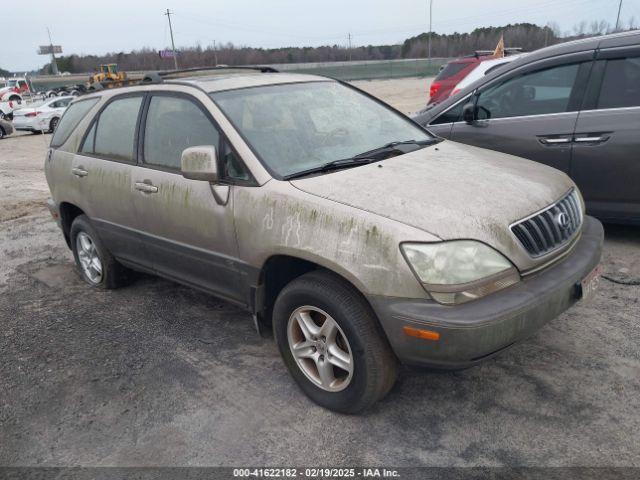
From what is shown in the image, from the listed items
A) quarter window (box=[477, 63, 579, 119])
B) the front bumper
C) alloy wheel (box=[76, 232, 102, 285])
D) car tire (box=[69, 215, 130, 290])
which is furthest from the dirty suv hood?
alloy wheel (box=[76, 232, 102, 285])

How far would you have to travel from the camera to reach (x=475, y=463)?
8.11 ft

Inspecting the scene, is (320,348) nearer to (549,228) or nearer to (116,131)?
(549,228)

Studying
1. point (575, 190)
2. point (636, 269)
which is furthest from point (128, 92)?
point (636, 269)

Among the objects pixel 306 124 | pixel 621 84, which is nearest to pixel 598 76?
pixel 621 84

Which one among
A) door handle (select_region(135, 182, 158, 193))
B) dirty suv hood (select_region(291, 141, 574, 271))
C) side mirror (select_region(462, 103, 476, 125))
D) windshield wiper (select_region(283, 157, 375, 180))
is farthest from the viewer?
side mirror (select_region(462, 103, 476, 125))

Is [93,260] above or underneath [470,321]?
underneath

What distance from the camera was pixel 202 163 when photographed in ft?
9.99

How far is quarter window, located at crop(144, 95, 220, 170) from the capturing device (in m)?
3.38

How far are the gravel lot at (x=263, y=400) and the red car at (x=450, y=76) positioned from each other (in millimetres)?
6894

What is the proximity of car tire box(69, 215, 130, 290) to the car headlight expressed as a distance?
120 inches

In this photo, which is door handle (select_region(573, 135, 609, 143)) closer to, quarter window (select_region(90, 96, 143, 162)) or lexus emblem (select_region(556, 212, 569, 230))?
lexus emblem (select_region(556, 212, 569, 230))

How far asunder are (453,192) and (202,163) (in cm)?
139

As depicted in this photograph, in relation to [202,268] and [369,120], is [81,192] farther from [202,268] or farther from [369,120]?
[369,120]

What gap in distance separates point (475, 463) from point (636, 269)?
8.78 feet
